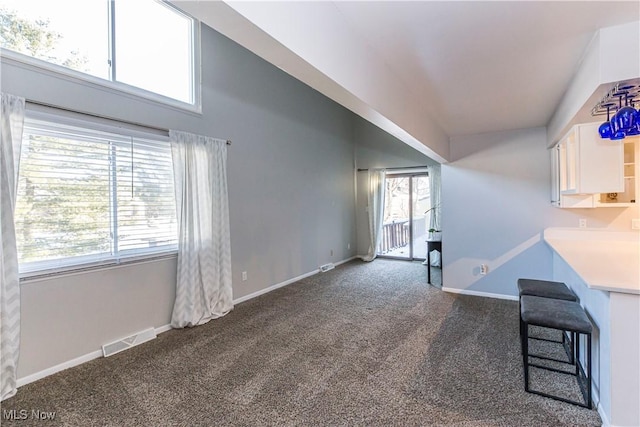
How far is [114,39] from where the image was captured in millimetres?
2959

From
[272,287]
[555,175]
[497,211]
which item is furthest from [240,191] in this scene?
[555,175]

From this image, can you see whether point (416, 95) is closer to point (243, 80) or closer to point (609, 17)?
point (609, 17)

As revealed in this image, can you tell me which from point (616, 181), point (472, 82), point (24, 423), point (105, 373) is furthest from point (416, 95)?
point (24, 423)

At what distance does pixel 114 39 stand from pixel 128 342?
115 inches

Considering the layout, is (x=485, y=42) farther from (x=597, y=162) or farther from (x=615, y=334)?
(x=615, y=334)

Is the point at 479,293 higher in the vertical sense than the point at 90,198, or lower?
lower

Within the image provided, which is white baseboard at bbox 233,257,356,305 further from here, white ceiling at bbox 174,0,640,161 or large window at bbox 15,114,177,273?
white ceiling at bbox 174,0,640,161

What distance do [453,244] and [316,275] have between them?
2449 millimetres

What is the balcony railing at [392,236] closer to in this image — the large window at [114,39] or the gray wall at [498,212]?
the gray wall at [498,212]

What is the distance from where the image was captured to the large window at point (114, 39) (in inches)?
97.1

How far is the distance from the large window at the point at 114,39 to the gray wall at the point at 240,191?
0.61 feet

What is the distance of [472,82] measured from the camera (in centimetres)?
258
